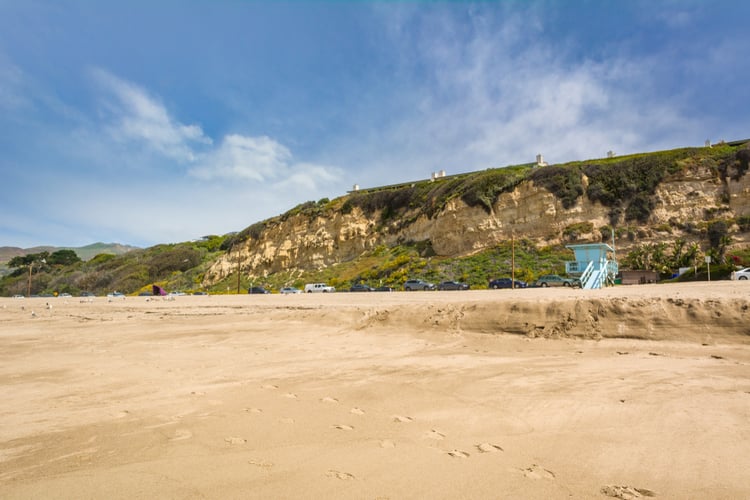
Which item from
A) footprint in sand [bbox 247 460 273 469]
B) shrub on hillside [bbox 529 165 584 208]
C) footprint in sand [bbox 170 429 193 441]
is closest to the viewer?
footprint in sand [bbox 247 460 273 469]

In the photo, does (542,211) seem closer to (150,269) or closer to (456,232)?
(456,232)

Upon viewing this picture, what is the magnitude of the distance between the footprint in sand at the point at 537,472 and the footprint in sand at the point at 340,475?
125 centimetres

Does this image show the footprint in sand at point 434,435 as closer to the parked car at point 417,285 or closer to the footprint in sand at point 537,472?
the footprint in sand at point 537,472

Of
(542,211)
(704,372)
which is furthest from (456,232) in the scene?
(704,372)

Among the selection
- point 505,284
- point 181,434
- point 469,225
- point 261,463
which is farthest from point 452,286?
point 261,463

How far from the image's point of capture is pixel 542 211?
42.5 meters

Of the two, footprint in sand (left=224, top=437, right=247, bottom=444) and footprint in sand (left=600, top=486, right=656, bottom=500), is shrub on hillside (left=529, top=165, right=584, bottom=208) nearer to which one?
footprint in sand (left=600, top=486, right=656, bottom=500)

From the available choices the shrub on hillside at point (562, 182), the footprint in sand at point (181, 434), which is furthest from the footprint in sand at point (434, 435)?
the shrub on hillside at point (562, 182)

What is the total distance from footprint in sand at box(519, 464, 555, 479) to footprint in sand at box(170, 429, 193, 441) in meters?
2.88

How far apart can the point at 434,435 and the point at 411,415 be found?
588 millimetres

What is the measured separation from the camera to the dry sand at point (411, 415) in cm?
284

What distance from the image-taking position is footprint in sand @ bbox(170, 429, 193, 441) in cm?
368

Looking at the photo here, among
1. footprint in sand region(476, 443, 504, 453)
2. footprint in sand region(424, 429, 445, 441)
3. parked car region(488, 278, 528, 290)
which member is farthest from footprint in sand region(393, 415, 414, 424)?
parked car region(488, 278, 528, 290)

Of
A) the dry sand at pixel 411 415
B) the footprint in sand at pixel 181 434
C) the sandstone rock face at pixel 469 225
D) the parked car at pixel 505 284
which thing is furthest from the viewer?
the sandstone rock face at pixel 469 225
